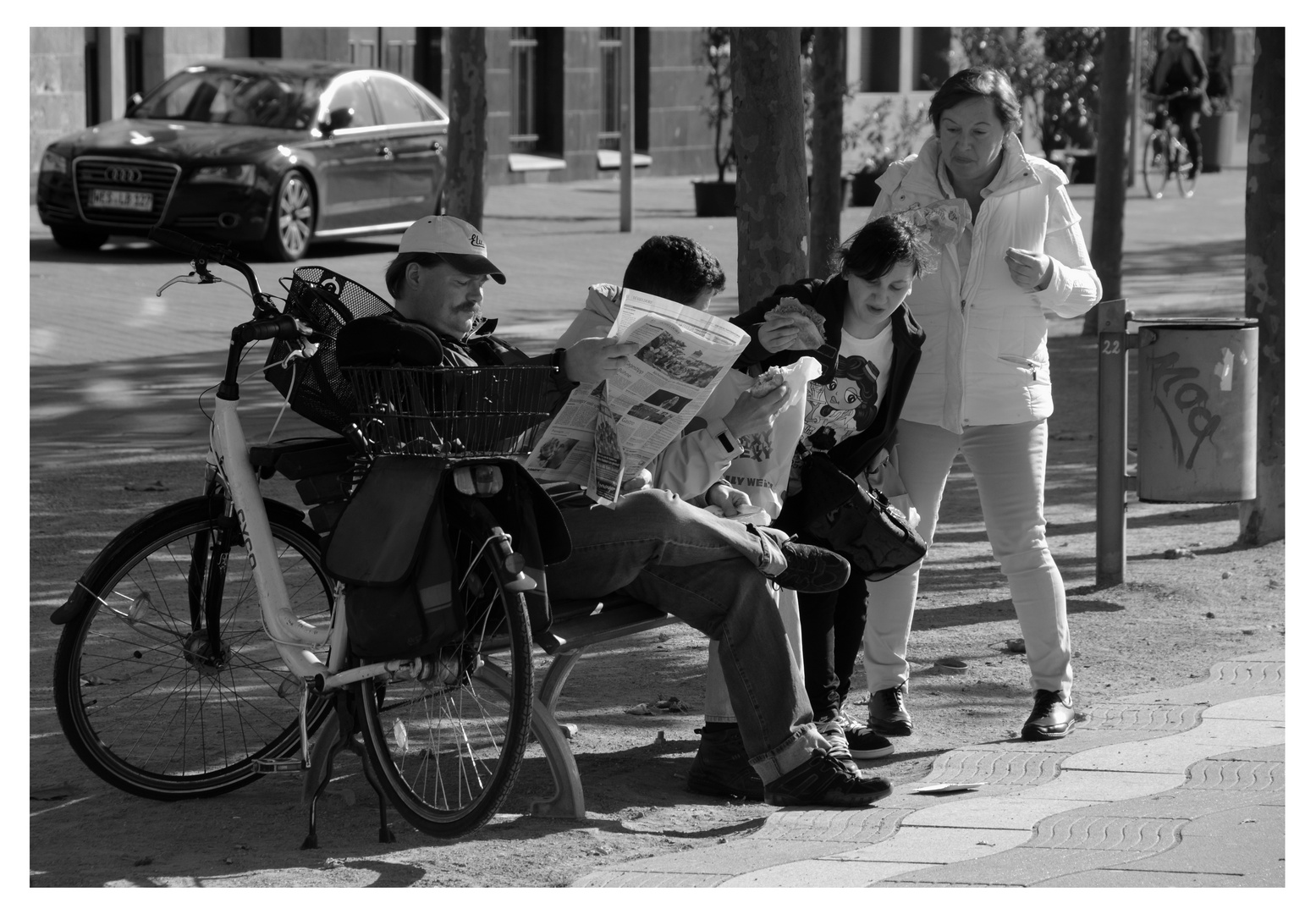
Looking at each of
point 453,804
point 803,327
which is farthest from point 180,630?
point 803,327

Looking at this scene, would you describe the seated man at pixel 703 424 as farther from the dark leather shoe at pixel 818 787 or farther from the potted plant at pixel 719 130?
the potted plant at pixel 719 130

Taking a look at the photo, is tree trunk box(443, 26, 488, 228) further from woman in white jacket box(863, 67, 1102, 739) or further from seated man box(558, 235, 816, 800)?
seated man box(558, 235, 816, 800)

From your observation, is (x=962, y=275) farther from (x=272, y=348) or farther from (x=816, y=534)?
(x=272, y=348)

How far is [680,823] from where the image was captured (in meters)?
4.44

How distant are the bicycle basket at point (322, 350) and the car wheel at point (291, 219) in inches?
427

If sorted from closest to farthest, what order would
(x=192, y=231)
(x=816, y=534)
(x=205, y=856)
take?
1. (x=205, y=856)
2. (x=816, y=534)
3. (x=192, y=231)

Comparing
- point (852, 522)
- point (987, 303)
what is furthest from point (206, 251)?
point (987, 303)

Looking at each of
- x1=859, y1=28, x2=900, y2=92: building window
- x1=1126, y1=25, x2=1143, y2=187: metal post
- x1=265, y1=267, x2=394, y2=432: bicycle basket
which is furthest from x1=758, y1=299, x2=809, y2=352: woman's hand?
x1=859, y1=28, x2=900, y2=92: building window

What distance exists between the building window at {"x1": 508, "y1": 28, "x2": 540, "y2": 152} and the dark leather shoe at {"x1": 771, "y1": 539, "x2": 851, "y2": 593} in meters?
20.5

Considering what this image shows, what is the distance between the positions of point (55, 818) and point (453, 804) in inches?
37.2

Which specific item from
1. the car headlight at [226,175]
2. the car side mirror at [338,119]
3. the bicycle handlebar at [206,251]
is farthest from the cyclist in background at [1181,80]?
the bicycle handlebar at [206,251]

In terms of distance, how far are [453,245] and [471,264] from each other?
62 millimetres

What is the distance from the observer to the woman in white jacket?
199 inches

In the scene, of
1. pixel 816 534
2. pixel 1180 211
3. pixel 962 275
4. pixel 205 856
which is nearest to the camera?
pixel 205 856
